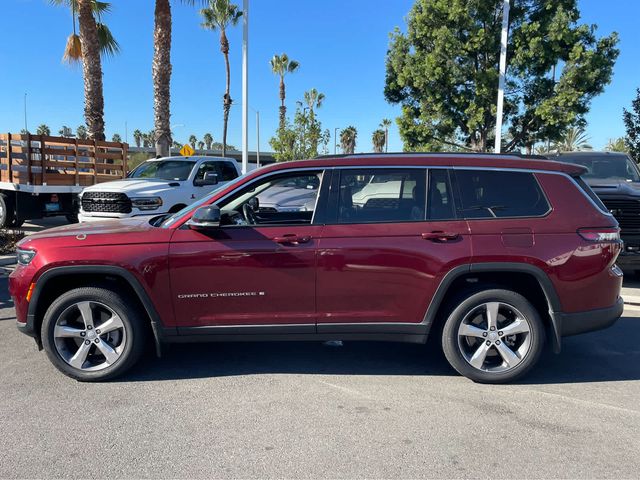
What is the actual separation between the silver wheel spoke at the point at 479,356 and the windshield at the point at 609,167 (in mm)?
6027

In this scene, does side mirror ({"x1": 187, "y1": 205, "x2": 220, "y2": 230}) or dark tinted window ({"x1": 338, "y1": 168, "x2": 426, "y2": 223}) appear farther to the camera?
dark tinted window ({"x1": 338, "y1": 168, "x2": 426, "y2": 223})

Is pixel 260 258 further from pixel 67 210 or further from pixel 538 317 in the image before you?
pixel 67 210

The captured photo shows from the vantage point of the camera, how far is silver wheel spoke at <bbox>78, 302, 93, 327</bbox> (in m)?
4.03

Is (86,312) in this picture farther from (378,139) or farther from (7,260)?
(378,139)

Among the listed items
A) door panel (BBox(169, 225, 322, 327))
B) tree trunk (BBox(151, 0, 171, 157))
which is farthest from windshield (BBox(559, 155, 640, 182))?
tree trunk (BBox(151, 0, 171, 157))

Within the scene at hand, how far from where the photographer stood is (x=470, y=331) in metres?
4.05

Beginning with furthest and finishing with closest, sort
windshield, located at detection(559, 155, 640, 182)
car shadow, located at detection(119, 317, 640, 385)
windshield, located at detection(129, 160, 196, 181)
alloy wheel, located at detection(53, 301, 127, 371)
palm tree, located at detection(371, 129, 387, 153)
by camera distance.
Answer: palm tree, located at detection(371, 129, 387, 153), windshield, located at detection(129, 160, 196, 181), windshield, located at detection(559, 155, 640, 182), car shadow, located at detection(119, 317, 640, 385), alloy wheel, located at detection(53, 301, 127, 371)

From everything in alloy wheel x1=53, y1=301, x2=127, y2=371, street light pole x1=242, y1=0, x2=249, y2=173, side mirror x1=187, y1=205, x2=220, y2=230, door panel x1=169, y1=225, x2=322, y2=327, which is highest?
street light pole x1=242, y1=0, x2=249, y2=173

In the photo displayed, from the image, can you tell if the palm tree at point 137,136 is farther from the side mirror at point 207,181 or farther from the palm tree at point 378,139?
the side mirror at point 207,181

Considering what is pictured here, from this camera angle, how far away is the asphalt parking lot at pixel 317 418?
9.70 ft

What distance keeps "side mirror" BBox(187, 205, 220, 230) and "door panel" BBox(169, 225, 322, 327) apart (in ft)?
0.35

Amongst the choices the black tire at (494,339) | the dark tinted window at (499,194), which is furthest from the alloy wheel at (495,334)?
the dark tinted window at (499,194)

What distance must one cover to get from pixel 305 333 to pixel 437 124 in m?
14.8

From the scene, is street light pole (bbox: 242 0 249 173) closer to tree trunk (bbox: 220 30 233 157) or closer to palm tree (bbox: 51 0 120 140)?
palm tree (bbox: 51 0 120 140)
